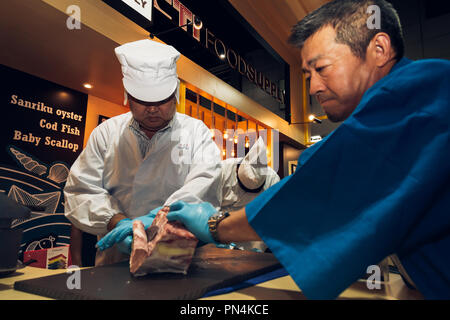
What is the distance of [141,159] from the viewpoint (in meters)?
1.51

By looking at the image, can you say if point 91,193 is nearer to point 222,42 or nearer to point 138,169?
point 138,169

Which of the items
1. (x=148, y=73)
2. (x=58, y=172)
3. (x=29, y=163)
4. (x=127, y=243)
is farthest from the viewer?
(x=58, y=172)

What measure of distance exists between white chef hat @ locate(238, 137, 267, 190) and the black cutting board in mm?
1768

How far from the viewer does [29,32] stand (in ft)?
8.91

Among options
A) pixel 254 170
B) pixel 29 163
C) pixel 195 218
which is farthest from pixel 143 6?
pixel 195 218

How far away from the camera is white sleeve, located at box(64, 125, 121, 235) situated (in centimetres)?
129

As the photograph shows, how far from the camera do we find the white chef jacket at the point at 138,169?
142cm

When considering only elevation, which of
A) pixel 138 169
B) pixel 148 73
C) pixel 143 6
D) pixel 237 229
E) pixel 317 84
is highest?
pixel 143 6

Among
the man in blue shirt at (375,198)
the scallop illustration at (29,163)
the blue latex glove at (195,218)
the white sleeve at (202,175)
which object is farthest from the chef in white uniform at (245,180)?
the scallop illustration at (29,163)

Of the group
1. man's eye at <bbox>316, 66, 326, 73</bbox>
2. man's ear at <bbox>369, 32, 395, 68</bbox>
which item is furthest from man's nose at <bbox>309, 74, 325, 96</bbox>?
man's ear at <bbox>369, 32, 395, 68</bbox>

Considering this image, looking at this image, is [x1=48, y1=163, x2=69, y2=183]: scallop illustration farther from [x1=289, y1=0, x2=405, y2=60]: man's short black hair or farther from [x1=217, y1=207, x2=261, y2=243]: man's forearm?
[x1=289, y1=0, x2=405, y2=60]: man's short black hair

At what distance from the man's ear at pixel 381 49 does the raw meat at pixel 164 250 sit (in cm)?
75

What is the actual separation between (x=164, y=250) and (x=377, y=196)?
594 millimetres
